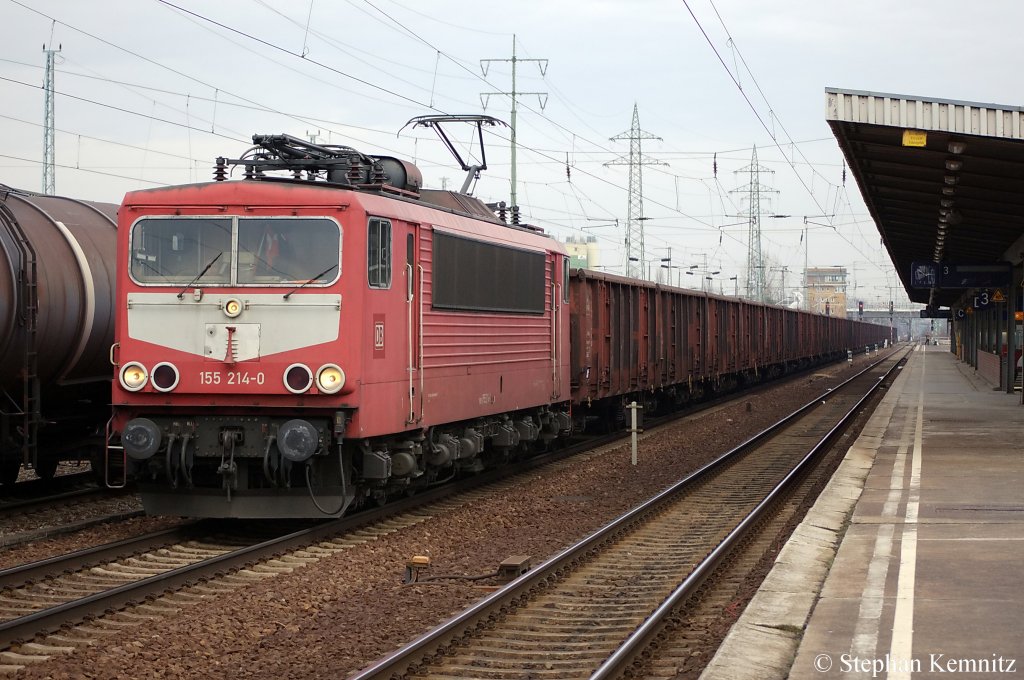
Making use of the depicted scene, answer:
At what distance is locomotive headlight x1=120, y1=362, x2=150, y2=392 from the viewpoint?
10.5 m

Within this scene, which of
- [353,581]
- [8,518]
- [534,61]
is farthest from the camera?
A: [534,61]

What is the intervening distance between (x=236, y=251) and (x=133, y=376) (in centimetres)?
145

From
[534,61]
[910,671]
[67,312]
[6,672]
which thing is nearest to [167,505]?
[67,312]

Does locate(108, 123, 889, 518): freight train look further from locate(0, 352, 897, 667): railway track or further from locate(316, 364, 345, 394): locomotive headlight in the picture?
locate(0, 352, 897, 667): railway track

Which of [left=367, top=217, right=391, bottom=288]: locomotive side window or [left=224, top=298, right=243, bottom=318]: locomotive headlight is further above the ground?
[left=367, top=217, right=391, bottom=288]: locomotive side window

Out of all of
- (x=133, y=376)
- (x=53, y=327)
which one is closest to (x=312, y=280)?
(x=133, y=376)

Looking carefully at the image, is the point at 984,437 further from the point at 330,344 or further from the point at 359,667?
the point at 359,667

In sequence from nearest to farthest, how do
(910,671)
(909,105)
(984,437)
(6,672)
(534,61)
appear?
(910,671) → (6,672) → (909,105) → (984,437) → (534,61)

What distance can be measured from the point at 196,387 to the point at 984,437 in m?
14.0

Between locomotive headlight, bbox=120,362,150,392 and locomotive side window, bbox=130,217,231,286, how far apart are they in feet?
2.60

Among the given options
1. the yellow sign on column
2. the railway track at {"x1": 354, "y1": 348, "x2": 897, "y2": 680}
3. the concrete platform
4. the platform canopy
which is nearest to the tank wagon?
the railway track at {"x1": 354, "y1": 348, "x2": 897, "y2": 680}

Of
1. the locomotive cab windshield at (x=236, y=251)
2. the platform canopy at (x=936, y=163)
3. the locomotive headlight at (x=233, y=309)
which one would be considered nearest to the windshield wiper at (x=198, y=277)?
the locomotive cab windshield at (x=236, y=251)

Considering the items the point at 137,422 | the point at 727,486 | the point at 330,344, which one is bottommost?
the point at 727,486

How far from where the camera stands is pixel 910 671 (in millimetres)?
5797
